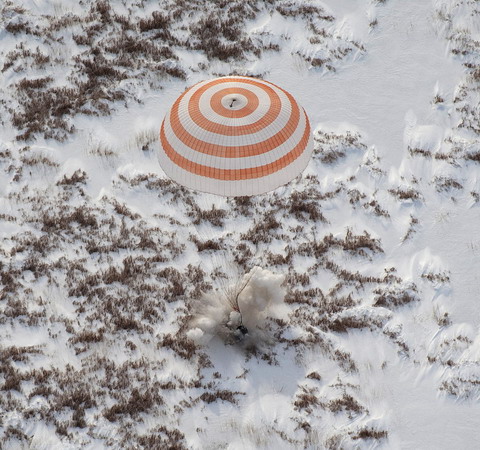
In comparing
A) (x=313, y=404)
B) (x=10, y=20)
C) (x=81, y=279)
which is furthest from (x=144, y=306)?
(x=10, y=20)

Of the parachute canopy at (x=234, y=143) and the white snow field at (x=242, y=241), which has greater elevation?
the parachute canopy at (x=234, y=143)

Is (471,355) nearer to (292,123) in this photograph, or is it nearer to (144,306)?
(292,123)

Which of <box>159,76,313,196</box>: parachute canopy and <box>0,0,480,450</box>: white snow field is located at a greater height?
<box>159,76,313,196</box>: parachute canopy

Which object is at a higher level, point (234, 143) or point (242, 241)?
point (234, 143)

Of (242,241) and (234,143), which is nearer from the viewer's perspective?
(234,143)

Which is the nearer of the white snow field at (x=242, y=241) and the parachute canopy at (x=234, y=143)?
the parachute canopy at (x=234, y=143)
